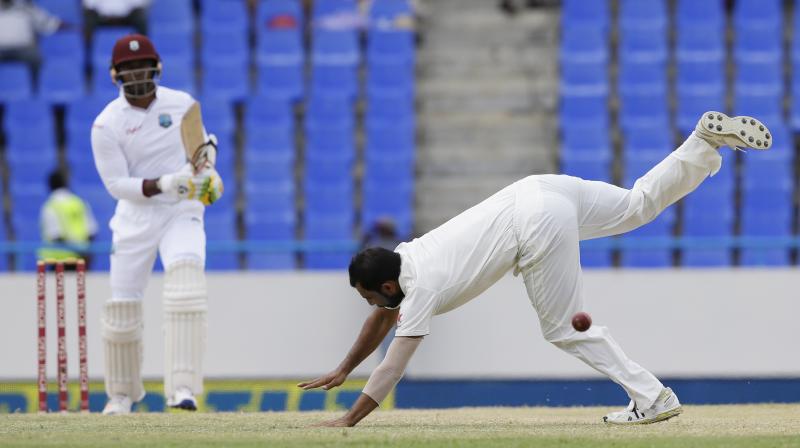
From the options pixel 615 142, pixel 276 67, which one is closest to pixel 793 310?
pixel 615 142

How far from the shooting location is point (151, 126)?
312 inches

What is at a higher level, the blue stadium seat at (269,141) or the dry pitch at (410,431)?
the blue stadium seat at (269,141)

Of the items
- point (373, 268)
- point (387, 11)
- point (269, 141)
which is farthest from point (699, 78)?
point (373, 268)

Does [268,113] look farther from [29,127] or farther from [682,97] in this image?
[682,97]

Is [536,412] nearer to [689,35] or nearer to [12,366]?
[12,366]

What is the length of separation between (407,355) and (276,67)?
28.5ft

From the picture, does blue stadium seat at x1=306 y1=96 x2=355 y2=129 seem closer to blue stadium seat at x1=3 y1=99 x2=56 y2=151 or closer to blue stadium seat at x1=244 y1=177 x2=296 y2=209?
blue stadium seat at x1=244 y1=177 x2=296 y2=209

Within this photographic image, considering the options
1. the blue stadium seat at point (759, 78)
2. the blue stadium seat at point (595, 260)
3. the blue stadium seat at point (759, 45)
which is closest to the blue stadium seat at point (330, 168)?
the blue stadium seat at point (595, 260)

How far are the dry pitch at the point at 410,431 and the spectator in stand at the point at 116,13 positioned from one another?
25.7ft

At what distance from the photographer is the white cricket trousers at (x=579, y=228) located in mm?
6273

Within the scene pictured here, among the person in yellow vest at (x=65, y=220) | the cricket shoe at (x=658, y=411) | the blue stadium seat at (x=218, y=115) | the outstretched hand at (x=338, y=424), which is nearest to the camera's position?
the outstretched hand at (x=338, y=424)

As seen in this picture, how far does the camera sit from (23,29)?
1455cm

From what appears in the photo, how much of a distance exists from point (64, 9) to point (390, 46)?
3345mm

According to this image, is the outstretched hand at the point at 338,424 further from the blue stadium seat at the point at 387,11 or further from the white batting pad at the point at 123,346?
the blue stadium seat at the point at 387,11
